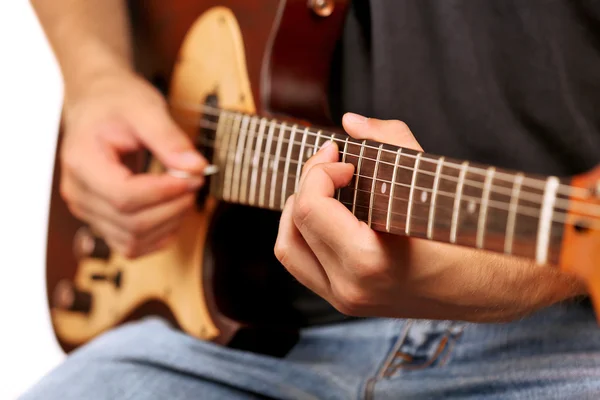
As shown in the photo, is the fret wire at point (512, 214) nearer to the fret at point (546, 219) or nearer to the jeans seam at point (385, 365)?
the fret at point (546, 219)

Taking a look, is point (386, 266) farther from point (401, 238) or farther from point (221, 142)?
point (221, 142)

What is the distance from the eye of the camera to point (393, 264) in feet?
1.23

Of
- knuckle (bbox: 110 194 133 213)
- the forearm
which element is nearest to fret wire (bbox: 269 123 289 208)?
knuckle (bbox: 110 194 133 213)

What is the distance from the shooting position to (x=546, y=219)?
28cm

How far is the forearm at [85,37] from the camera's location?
2.35 ft

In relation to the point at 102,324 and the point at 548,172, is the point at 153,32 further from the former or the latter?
the point at 548,172

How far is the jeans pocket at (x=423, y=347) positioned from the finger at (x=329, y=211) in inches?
7.0

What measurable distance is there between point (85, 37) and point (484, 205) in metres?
0.59

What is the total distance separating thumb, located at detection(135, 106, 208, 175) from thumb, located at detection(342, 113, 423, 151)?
0.83ft

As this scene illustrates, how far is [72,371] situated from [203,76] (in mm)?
321

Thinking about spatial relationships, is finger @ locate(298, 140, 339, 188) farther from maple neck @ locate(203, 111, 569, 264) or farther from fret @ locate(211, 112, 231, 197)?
fret @ locate(211, 112, 231, 197)

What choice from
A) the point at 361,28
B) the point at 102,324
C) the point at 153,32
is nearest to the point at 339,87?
the point at 361,28

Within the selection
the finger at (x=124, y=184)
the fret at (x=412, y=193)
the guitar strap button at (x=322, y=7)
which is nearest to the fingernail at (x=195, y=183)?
the finger at (x=124, y=184)

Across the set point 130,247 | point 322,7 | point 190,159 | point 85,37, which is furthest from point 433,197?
point 85,37
